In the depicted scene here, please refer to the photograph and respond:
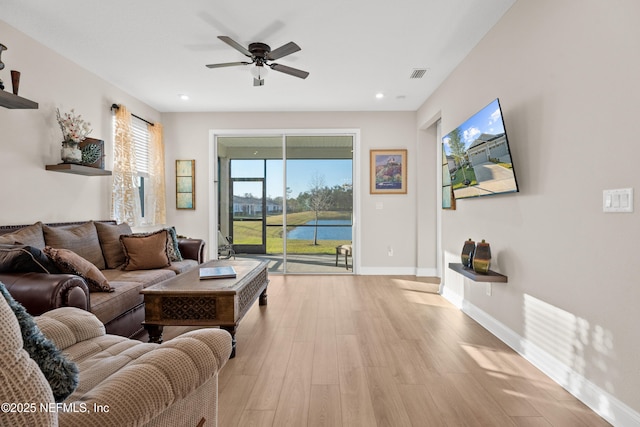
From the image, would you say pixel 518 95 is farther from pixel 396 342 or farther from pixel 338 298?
pixel 338 298

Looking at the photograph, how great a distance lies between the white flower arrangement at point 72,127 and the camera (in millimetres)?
3252

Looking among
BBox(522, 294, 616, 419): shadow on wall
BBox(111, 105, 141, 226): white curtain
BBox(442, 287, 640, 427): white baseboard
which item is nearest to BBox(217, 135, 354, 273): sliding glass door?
BBox(111, 105, 141, 226): white curtain

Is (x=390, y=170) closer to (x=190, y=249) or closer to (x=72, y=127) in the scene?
(x=190, y=249)

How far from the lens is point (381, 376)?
82.7 inches

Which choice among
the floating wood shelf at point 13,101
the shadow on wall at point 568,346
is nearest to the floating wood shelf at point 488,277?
the shadow on wall at point 568,346

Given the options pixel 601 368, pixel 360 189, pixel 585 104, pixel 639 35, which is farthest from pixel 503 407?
pixel 360 189

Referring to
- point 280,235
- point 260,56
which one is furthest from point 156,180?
point 260,56

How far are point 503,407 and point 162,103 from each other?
530 cm

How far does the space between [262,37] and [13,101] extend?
2.09m

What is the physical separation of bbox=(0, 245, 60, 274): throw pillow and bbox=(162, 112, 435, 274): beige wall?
11.0 feet

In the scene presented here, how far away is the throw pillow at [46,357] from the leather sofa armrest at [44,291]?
3.67 ft

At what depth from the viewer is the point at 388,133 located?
529 cm

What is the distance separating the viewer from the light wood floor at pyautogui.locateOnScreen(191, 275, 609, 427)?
171 cm

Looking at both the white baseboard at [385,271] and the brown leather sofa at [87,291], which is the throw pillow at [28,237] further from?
the white baseboard at [385,271]
